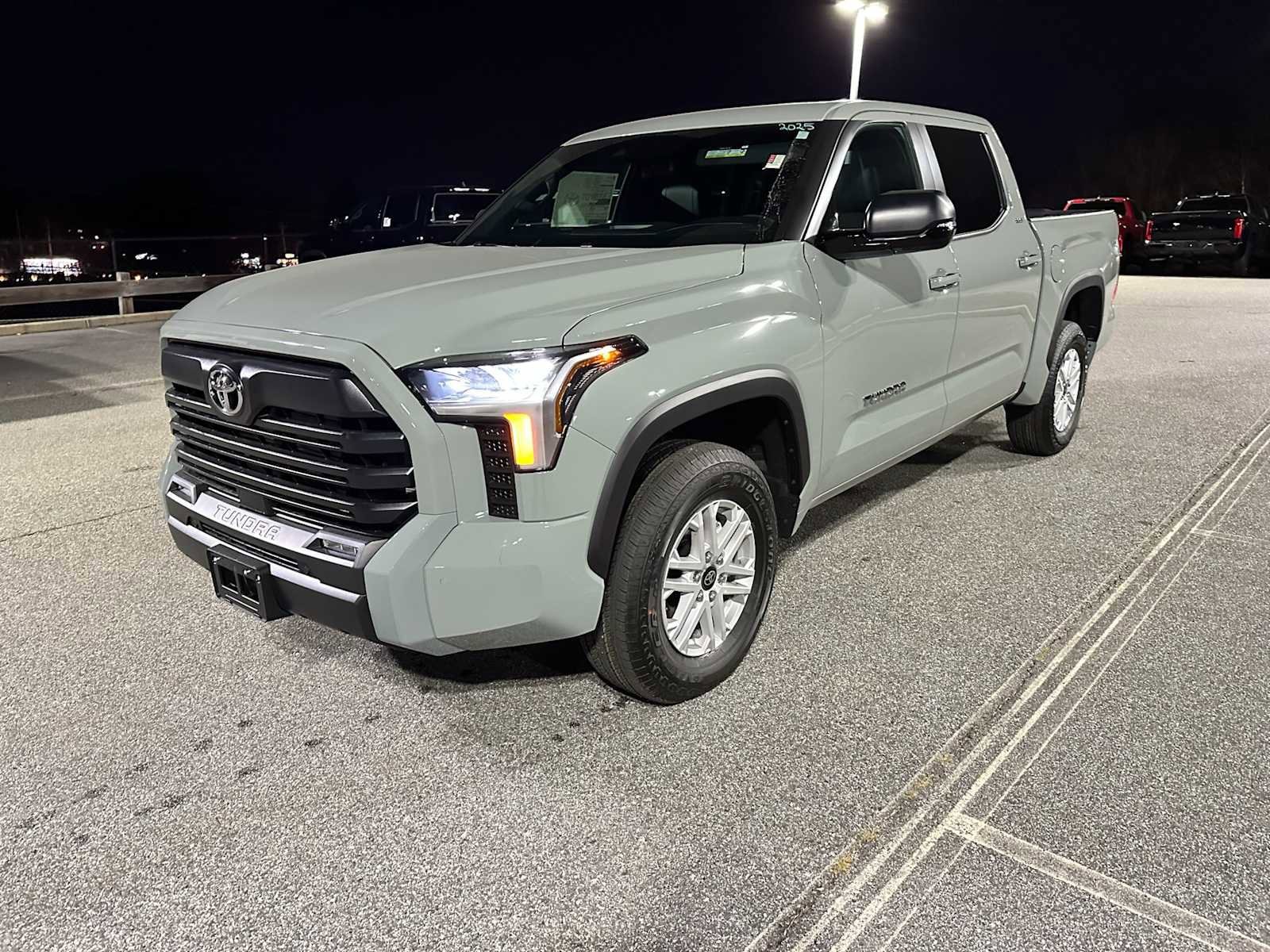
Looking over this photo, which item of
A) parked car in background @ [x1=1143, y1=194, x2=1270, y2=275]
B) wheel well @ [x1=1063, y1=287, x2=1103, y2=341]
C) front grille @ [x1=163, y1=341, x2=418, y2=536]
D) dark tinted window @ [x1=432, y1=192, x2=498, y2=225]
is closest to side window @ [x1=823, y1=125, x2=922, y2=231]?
front grille @ [x1=163, y1=341, x2=418, y2=536]

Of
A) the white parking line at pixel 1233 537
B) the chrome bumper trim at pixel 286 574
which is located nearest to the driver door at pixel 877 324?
the white parking line at pixel 1233 537

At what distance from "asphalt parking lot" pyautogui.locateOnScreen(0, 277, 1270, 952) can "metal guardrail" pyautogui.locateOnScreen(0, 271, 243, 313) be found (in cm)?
1167

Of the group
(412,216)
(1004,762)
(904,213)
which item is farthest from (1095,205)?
(1004,762)

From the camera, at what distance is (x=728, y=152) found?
3.96 m

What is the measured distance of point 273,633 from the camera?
3775 millimetres

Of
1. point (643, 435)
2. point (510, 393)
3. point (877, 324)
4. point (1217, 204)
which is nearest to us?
point (510, 393)

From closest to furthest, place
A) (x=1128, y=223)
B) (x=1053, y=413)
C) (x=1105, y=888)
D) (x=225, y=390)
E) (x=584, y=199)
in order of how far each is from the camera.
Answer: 1. (x=1105, y=888)
2. (x=225, y=390)
3. (x=584, y=199)
4. (x=1053, y=413)
5. (x=1128, y=223)

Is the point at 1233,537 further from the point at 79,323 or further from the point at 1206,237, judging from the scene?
the point at 1206,237

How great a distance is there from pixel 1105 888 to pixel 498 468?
1.77 meters

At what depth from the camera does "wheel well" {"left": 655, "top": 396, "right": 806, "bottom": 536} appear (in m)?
3.35

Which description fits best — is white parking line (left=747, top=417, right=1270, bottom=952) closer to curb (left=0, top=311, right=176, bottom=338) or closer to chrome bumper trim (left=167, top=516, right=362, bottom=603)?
chrome bumper trim (left=167, top=516, right=362, bottom=603)

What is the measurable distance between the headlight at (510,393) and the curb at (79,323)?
1362 centimetres

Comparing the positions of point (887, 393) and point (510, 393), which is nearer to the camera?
point (510, 393)

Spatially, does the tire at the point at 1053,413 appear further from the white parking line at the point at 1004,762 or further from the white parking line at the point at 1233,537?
the white parking line at the point at 1004,762
